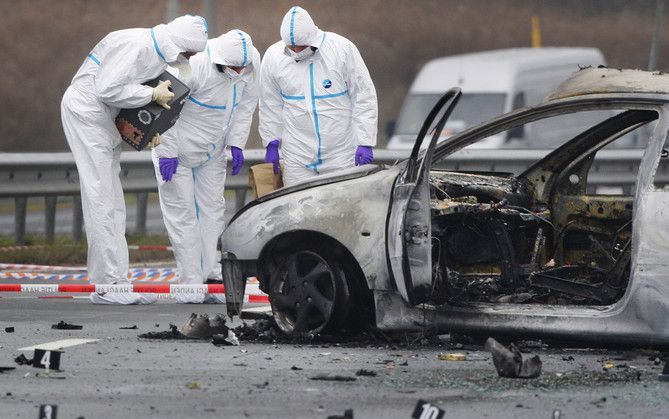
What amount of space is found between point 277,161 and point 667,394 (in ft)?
17.4

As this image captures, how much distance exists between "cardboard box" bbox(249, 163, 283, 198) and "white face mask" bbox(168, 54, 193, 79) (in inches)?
34.2

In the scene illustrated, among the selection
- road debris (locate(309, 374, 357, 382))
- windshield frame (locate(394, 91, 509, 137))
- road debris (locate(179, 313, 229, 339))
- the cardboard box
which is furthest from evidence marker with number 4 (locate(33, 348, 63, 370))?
windshield frame (locate(394, 91, 509, 137))

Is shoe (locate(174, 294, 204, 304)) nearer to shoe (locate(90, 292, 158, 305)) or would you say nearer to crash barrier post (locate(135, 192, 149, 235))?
shoe (locate(90, 292, 158, 305))

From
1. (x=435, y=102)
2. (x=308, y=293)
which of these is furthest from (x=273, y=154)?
(x=435, y=102)

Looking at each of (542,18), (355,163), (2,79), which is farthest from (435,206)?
(542,18)

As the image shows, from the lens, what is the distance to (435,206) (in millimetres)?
9508

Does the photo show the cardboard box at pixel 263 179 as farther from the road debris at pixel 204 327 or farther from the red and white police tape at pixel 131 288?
the road debris at pixel 204 327

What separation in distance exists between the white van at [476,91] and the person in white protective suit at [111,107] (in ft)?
42.0

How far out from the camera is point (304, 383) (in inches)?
322

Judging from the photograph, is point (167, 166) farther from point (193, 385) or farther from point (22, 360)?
point (193, 385)

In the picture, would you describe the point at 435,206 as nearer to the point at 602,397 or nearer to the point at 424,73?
the point at 602,397

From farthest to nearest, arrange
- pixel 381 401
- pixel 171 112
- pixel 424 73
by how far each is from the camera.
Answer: pixel 424 73, pixel 171 112, pixel 381 401

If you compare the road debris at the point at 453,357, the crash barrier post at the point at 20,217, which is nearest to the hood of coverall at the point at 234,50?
the road debris at the point at 453,357

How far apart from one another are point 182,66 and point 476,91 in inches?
564
